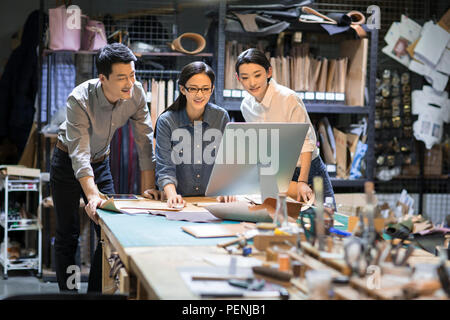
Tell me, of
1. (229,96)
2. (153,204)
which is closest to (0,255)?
(229,96)

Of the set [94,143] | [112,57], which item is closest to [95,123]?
[94,143]

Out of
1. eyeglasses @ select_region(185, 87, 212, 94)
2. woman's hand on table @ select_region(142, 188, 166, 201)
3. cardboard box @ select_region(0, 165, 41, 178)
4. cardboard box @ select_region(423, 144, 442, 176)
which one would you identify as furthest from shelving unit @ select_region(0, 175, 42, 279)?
cardboard box @ select_region(423, 144, 442, 176)

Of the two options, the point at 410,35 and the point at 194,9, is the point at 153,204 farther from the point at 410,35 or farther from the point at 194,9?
the point at 410,35

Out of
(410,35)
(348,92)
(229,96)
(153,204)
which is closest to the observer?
(153,204)

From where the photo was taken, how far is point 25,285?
495 cm

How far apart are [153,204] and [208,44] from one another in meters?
2.46

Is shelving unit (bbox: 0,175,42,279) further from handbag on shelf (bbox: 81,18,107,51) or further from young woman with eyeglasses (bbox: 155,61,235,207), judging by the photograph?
young woman with eyeglasses (bbox: 155,61,235,207)

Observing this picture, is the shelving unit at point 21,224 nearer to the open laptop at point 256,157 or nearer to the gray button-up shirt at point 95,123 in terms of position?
the gray button-up shirt at point 95,123

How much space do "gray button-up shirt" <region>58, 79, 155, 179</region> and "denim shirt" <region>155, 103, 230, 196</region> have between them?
0.21 metres

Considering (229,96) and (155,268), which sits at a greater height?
(229,96)

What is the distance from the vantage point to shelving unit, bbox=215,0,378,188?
4.94 metres

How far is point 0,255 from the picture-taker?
5270mm

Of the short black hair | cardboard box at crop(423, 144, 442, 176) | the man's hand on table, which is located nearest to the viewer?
the man's hand on table

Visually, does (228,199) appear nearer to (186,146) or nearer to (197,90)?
(186,146)
